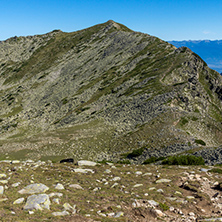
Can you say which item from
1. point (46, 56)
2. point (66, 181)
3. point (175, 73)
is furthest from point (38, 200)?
point (46, 56)

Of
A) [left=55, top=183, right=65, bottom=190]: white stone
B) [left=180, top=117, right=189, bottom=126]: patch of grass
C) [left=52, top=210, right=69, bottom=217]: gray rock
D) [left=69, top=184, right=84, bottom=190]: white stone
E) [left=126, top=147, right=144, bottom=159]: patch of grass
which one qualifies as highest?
[left=180, top=117, right=189, bottom=126]: patch of grass

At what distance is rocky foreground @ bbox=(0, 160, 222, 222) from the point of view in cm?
1131

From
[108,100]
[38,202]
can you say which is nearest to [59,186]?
[38,202]

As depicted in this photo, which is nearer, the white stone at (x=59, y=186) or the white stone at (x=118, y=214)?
the white stone at (x=118, y=214)

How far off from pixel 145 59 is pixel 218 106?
132ft

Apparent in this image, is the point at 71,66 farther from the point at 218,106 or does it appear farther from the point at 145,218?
the point at 145,218

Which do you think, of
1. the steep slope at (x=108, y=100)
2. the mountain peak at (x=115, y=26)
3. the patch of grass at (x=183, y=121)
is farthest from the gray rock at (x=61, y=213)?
the mountain peak at (x=115, y=26)

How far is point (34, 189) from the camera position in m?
13.5

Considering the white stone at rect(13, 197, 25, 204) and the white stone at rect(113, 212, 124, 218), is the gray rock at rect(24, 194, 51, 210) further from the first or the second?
the white stone at rect(113, 212, 124, 218)

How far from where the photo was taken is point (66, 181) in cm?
1579

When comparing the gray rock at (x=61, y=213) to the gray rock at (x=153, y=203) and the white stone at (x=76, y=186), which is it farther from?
the gray rock at (x=153, y=203)

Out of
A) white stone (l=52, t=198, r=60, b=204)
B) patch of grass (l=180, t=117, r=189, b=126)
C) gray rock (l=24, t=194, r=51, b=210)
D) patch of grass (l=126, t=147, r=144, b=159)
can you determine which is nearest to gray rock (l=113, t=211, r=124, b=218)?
white stone (l=52, t=198, r=60, b=204)

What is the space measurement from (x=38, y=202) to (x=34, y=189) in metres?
2.00

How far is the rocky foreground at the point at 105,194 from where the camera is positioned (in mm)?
11312
